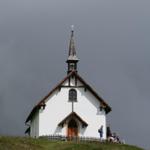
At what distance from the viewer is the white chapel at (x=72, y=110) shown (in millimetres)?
76375

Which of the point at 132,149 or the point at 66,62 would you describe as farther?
the point at 66,62

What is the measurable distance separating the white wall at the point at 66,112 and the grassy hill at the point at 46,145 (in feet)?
39.0

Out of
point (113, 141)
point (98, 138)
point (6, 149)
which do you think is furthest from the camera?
point (98, 138)

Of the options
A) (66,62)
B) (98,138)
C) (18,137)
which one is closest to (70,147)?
(18,137)

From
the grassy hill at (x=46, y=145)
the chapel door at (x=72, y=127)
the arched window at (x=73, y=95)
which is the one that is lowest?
the grassy hill at (x=46, y=145)

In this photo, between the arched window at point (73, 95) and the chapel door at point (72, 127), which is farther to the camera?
the arched window at point (73, 95)

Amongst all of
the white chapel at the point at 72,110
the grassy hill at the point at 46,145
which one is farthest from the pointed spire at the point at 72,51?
the grassy hill at the point at 46,145

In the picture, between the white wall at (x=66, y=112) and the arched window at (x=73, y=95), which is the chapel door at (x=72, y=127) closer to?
the white wall at (x=66, y=112)

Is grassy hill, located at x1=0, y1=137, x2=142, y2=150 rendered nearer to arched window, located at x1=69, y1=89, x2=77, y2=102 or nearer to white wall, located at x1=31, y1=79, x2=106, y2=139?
white wall, located at x1=31, y1=79, x2=106, y2=139

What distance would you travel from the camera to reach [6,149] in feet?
191

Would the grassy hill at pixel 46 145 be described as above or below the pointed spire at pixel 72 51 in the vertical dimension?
below

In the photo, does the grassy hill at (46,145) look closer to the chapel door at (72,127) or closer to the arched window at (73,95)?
the chapel door at (72,127)

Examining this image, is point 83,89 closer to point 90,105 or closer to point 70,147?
point 90,105

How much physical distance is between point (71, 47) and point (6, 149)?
2698 centimetres
